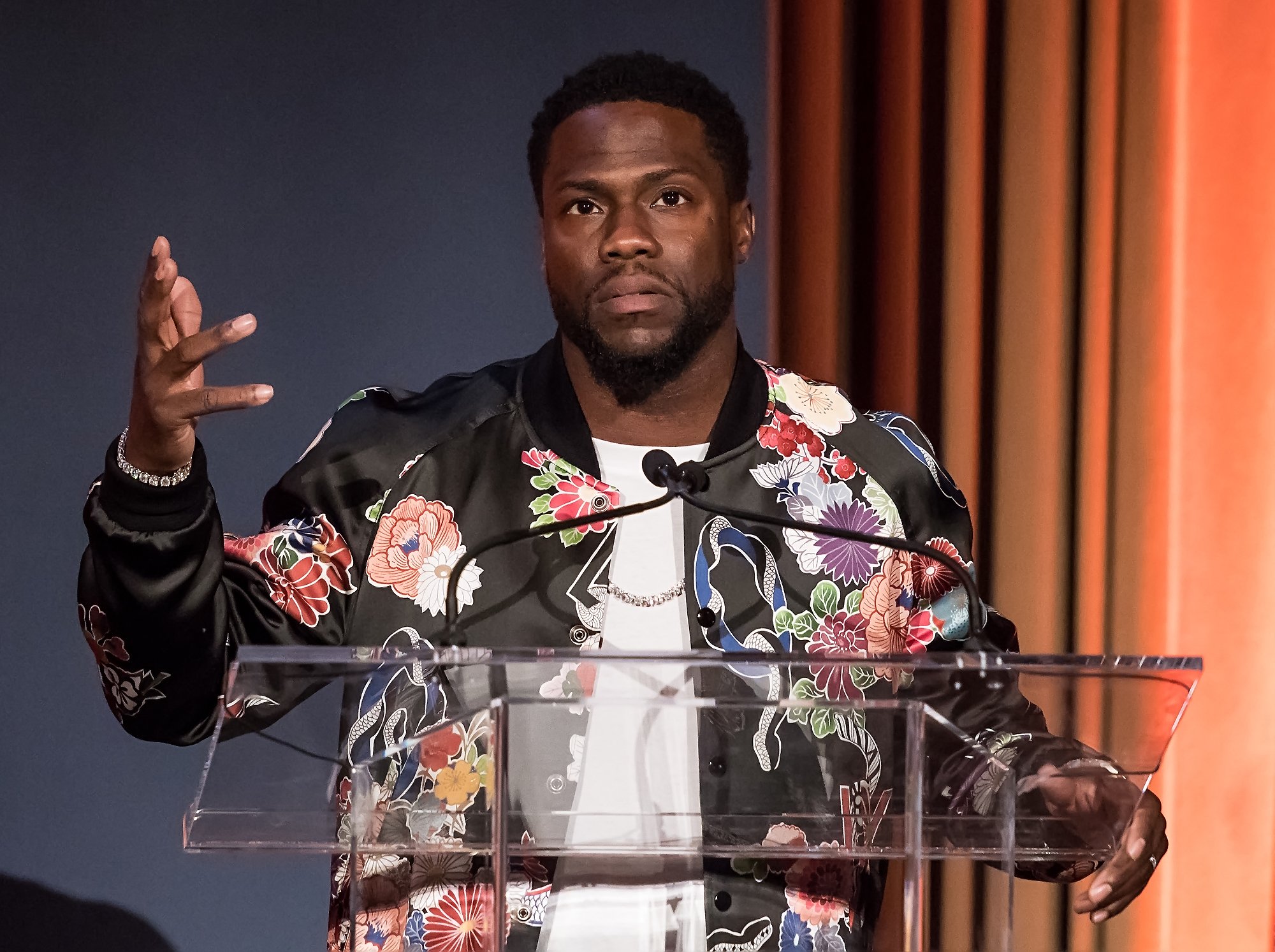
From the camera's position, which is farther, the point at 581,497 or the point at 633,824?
the point at 581,497

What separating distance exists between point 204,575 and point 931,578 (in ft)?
2.60

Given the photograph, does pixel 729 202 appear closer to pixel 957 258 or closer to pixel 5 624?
pixel 957 258

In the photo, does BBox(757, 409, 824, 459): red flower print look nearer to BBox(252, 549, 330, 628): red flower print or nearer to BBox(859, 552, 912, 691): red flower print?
BBox(859, 552, 912, 691): red flower print

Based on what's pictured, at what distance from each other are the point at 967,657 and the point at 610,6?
146 centimetres

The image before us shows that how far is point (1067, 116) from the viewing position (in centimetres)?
210

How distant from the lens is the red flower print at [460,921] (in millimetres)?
1202

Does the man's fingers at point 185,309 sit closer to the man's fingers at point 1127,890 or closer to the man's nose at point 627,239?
the man's nose at point 627,239

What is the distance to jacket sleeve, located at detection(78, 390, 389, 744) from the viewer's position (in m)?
1.28

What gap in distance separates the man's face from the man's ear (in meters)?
0.07

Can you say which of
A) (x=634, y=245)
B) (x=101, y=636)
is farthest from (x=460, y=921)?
(x=634, y=245)

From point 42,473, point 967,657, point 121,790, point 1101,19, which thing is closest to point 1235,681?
point 1101,19

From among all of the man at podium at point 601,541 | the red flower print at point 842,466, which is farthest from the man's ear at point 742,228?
the red flower print at point 842,466

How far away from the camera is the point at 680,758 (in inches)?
41.6

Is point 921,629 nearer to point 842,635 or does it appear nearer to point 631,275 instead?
point 842,635
